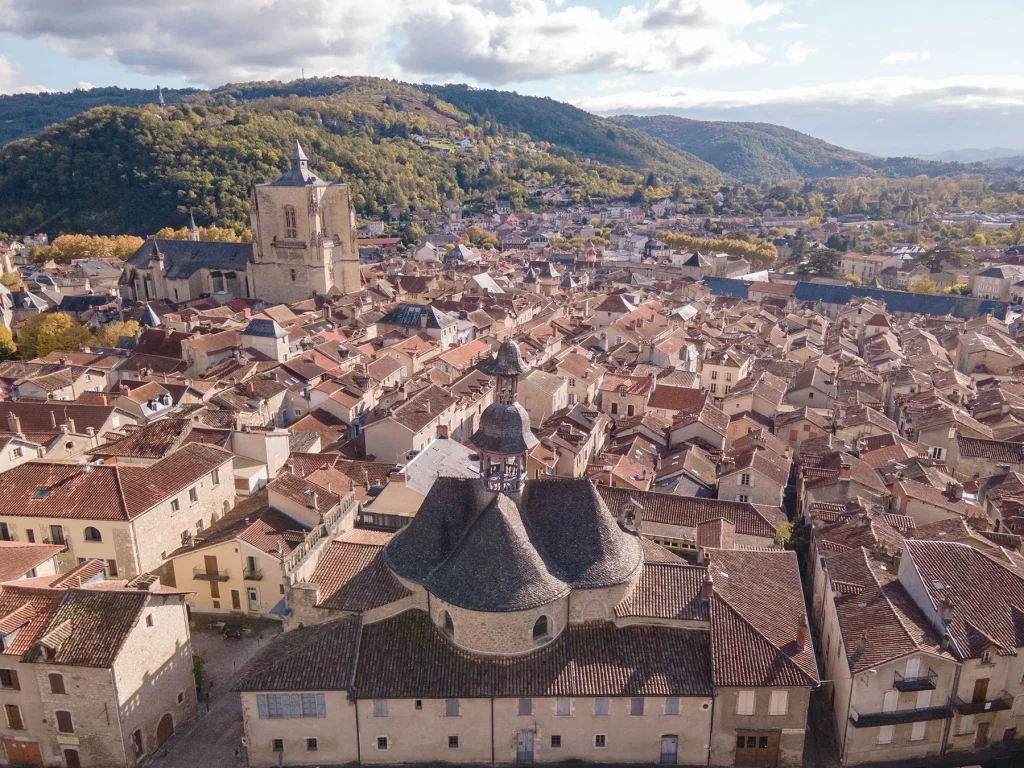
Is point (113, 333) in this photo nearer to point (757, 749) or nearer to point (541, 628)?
point (541, 628)

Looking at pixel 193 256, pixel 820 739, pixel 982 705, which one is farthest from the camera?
pixel 193 256

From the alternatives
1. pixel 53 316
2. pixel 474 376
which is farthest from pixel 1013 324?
pixel 53 316

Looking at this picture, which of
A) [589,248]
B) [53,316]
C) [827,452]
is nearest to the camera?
[827,452]

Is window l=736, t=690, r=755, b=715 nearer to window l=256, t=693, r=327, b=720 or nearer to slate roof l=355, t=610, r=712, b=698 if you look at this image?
slate roof l=355, t=610, r=712, b=698

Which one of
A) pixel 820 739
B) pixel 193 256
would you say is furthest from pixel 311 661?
pixel 193 256

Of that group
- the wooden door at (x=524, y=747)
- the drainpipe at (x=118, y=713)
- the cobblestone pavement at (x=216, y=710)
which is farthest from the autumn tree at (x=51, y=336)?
the wooden door at (x=524, y=747)

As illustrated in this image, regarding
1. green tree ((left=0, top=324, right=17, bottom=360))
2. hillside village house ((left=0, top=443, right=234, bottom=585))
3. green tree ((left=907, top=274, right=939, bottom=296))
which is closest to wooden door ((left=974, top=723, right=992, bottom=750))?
hillside village house ((left=0, top=443, right=234, bottom=585))

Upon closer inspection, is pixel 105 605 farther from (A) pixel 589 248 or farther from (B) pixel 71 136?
(B) pixel 71 136
